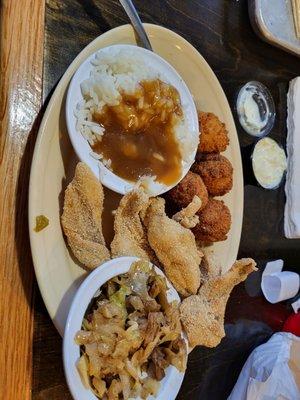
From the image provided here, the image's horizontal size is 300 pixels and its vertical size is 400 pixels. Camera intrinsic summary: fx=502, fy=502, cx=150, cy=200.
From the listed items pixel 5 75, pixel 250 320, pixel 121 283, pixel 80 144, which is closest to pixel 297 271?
pixel 250 320

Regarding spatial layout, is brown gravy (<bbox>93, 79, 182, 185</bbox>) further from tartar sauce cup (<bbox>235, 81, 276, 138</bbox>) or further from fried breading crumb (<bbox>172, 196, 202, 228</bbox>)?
tartar sauce cup (<bbox>235, 81, 276, 138</bbox>)

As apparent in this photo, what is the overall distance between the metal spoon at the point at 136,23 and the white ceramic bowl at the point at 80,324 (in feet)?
→ 3.43

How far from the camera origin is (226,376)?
2.95 meters

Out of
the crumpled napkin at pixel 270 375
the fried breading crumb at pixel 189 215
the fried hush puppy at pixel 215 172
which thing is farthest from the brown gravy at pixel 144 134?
the crumpled napkin at pixel 270 375

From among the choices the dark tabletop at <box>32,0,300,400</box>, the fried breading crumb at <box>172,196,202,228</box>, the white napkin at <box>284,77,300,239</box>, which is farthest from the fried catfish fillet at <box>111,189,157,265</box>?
the white napkin at <box>284,77,300,239</box>

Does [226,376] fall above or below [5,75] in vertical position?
below

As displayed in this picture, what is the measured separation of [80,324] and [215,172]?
3.58ft

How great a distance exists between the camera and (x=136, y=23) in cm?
234

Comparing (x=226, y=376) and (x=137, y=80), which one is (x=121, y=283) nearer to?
(x=137, y=80)

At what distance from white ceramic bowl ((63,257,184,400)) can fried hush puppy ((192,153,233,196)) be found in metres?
0.70

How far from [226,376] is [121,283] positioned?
4.23 ft

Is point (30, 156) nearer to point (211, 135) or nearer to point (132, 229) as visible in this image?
point (132, 229)

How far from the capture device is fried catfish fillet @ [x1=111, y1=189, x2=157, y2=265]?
7.02 ft

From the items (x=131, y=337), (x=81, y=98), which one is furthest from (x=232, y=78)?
(x=131, y=337)
